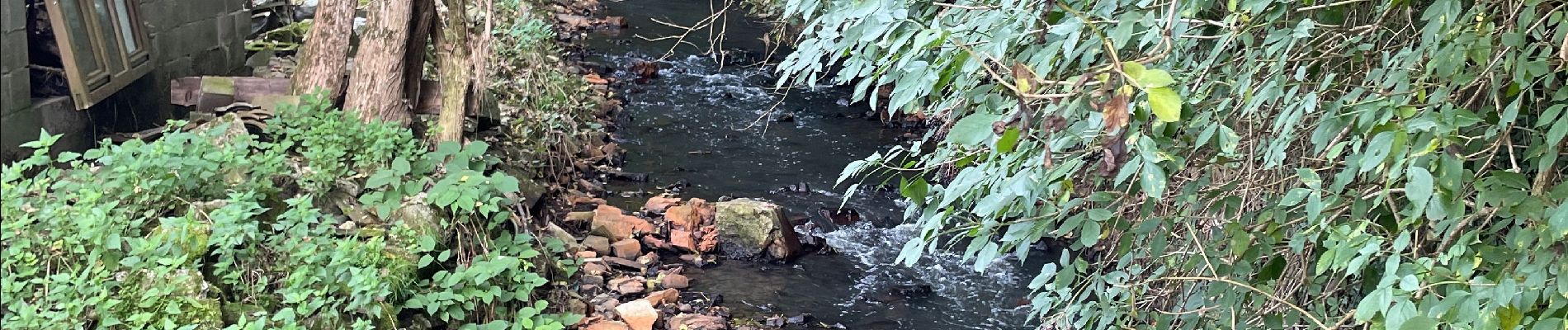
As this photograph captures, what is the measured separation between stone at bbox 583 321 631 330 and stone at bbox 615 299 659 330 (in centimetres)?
8

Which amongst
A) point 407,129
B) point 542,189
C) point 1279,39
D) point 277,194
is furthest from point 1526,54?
point 542,189

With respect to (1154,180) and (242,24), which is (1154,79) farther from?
(242,24)

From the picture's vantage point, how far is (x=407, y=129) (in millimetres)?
5570

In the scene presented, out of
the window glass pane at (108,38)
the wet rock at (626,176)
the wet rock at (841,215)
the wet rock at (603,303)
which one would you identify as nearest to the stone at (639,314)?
the wet rock at (603,303)

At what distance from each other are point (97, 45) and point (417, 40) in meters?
1.39

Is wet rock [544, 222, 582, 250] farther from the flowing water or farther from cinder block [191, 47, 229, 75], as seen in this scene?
cinder block [191, 47, 229, 75]

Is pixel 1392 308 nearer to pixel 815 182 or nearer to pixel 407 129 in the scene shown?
pixel 407 129

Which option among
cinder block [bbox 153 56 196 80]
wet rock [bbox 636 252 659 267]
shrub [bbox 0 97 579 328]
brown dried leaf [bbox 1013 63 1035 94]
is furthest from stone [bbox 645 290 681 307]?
brown dried leaf [bbox 1013 63 1035 94]

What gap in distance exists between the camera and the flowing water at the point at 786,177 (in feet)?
20.3

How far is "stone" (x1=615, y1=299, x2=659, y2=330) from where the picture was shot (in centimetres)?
557

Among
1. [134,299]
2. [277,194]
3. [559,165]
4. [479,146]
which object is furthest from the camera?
[559,165]

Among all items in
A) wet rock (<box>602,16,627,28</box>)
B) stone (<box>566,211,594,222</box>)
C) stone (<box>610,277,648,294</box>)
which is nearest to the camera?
stone (<box>610,277,648,294</box>)

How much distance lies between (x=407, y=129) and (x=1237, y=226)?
4.14 m

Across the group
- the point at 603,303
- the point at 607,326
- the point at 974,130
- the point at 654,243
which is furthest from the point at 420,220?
the point at 974,130
